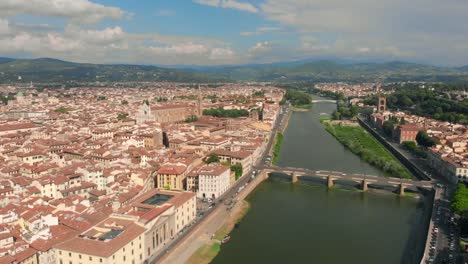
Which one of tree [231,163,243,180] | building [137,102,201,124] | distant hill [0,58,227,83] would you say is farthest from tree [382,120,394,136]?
distant hill [0,58,227,83]

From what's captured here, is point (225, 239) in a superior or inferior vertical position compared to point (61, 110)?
inferior

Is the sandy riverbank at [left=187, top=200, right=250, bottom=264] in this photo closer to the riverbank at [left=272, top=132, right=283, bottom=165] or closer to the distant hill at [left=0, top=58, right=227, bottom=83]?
the riverbank at [left=272, top=132, right=283, bottom=165]

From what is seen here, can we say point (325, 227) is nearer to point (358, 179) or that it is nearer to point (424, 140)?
point (358, 179)

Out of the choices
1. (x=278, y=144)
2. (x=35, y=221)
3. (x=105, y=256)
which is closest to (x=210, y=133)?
(x=278, y=144)

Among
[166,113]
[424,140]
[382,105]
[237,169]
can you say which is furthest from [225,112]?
[237,169]

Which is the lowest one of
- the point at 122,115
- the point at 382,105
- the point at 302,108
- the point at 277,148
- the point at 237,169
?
the point at 277,148

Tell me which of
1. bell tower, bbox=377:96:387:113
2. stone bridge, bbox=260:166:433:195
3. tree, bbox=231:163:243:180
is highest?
bell tower, bbox=377:96:387:113
